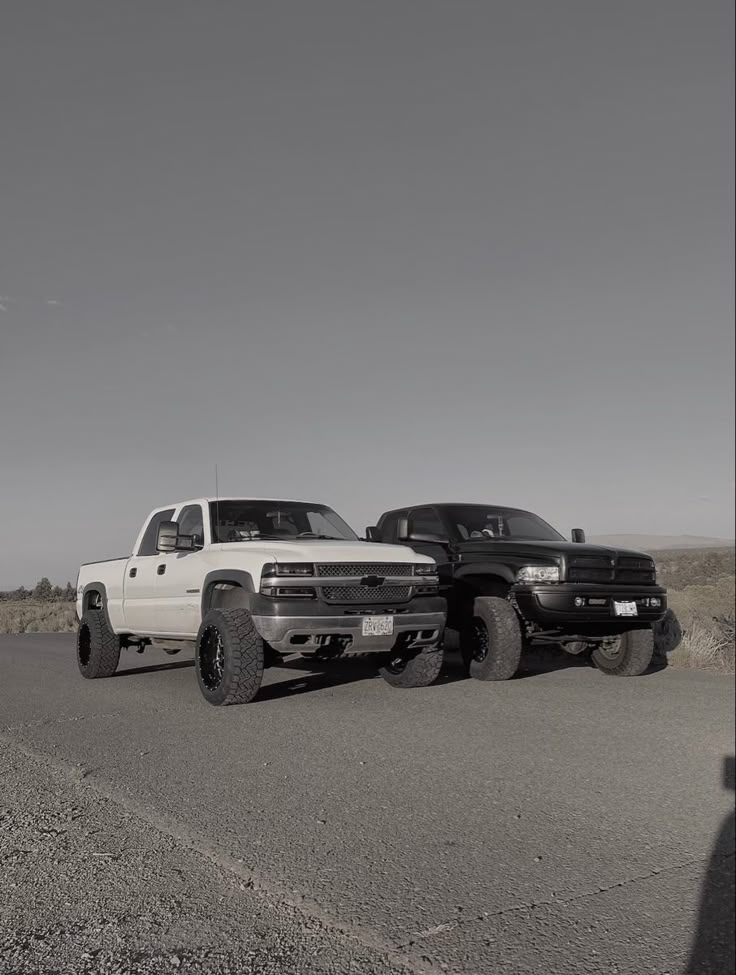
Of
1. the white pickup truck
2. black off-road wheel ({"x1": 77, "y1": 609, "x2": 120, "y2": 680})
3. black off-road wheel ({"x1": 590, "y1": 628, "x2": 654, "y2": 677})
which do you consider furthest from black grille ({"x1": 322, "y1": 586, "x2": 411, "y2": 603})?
black off-road wheel ({"x1": 77, "y1": 609, "x2": 120, "y2": 680})

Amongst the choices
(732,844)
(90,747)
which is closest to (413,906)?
(732,844)

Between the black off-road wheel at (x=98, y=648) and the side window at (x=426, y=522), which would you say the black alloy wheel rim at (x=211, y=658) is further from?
the side window at (x=426, y=522)

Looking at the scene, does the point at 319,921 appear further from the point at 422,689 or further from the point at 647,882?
the point at 422,689

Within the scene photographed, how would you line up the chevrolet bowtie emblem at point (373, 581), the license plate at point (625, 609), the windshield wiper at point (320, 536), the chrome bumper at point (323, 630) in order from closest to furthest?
the chrome bumper at point (323, 630) < the chevrolet bowtie emblem at point (373, 581) < the license plate at point (625, 609) < the windshield wiper at point (320, 536)

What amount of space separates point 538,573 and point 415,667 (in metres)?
1.60

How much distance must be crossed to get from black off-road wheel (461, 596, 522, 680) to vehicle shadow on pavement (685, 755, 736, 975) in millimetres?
4608

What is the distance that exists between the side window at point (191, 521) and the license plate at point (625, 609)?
4.32 metres

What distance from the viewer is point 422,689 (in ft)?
28.3

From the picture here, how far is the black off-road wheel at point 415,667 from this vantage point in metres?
8.40

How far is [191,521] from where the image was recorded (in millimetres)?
9352

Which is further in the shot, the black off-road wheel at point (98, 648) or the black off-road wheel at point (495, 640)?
the black off-road wheel at point (98, 648)

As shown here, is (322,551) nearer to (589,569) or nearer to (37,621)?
(589,569)

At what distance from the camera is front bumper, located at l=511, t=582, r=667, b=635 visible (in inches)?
328

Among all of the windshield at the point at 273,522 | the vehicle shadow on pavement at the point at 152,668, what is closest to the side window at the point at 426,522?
Result: the windshield at the point at 273,522
